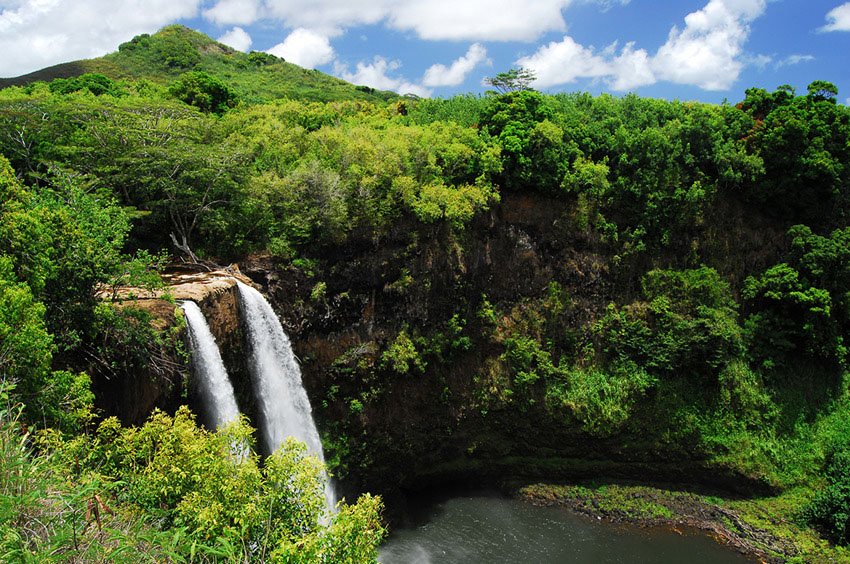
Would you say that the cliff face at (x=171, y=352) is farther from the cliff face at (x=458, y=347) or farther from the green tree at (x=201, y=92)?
the green tree at (x=201, y=92)

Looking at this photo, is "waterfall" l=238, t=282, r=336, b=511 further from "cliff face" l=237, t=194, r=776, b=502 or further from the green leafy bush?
the green leafy bush

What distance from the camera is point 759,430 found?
22.9 m

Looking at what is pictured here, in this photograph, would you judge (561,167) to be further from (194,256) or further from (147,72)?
(147,72)

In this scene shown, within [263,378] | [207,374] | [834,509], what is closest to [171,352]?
[207,374]

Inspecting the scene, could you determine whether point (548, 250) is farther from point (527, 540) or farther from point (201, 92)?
point (201, 92)

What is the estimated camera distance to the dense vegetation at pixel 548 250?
19.9 metres

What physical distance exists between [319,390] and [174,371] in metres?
6.97

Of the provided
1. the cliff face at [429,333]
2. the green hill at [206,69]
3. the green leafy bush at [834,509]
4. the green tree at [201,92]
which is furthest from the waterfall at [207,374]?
the green hill at [206,69]

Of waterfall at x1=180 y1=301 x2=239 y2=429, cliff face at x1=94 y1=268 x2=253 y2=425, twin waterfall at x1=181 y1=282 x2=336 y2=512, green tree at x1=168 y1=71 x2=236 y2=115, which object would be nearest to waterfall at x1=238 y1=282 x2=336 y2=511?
twin waterfall at x1=181 y1=282 x2=336 y2=512

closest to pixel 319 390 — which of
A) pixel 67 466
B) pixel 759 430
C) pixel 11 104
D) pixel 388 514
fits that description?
pixel 388 514

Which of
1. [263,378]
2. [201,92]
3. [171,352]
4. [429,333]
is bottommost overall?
[263,378]

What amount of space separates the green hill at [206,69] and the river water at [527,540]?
97.4 ft

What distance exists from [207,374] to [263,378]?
109 inches

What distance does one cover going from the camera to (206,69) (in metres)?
49.8
